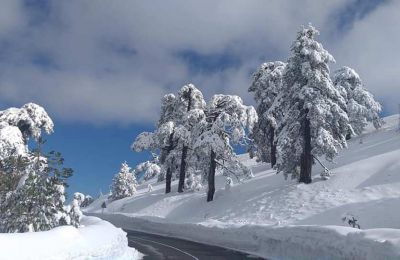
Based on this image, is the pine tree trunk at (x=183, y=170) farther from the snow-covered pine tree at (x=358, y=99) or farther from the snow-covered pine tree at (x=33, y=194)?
the snow-covered pine tree at (x=33, y=194)

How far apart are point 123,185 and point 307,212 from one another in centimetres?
4819

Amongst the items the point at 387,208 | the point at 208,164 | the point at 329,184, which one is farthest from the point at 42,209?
the point at 208,164

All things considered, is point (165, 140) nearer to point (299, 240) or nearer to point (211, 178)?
point (211, 178)

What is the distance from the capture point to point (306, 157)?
1355 inches

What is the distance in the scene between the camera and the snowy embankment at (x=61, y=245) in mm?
11742

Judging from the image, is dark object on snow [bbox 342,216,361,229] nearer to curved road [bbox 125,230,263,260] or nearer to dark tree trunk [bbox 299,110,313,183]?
curved road [bbox 125,230,263,260]

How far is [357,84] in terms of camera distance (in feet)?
206

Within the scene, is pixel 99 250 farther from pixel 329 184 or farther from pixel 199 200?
pixel 199 200

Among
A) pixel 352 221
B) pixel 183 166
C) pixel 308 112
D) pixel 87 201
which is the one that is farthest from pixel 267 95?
pixel 87 201

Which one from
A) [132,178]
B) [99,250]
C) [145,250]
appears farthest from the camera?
[132,178]

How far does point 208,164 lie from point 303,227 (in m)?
23.2

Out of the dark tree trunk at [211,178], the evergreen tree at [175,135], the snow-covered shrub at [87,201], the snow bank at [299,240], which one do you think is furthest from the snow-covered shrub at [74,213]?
the snow-covered shrub at [87,201]

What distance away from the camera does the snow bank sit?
1368 cm

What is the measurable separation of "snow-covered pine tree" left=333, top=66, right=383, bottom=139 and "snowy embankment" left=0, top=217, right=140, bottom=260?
1799 inches
